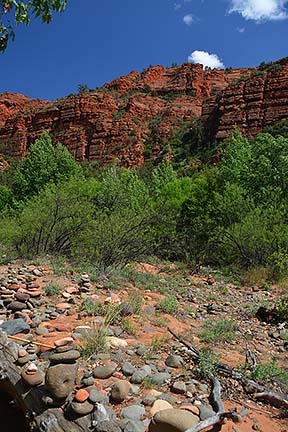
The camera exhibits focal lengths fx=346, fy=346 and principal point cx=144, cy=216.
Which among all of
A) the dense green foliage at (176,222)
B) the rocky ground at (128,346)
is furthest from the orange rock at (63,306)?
the dense green foliage at (176,222)

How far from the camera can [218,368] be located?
3.14 metres

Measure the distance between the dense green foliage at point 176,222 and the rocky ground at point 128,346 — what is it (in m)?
1.71

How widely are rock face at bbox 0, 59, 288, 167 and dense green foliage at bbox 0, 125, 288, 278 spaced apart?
2410cm

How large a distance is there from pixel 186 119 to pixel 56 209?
154 ft

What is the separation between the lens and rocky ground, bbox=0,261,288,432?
2.54m

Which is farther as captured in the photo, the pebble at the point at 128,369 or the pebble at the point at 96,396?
the pebble at the point at 128,369

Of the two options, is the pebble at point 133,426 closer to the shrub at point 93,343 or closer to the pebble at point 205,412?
the pebble at point 205,412

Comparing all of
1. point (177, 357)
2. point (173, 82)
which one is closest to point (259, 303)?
point (177, 357)

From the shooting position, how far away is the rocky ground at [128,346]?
2.54 meters

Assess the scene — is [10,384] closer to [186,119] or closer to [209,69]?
[186,119]

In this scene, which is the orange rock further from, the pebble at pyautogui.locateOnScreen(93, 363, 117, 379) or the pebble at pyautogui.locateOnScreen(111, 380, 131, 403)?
the pebble at pyautogui.locateOnScreen(111, 380, 131, 403)

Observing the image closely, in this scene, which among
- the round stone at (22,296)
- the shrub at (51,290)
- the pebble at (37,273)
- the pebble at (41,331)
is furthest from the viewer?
the pebble at (37,273)

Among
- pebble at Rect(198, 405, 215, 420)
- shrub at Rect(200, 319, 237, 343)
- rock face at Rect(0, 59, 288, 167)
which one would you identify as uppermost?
rock face at Rect(0, 59, 288, 167)

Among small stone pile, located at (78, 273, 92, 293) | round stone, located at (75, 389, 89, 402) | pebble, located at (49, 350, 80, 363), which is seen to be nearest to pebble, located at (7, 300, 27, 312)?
small stone pile, located at (78, 273, 92, 293)
